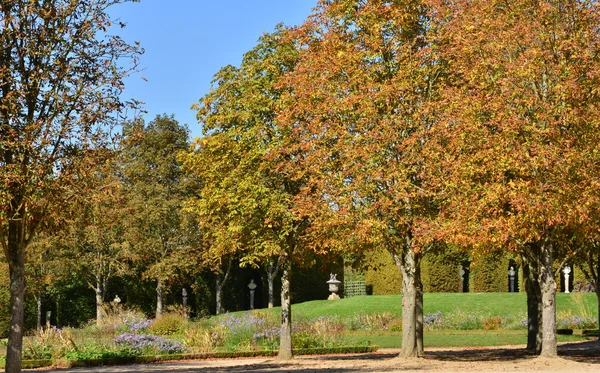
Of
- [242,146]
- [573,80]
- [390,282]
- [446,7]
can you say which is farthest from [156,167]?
[573,80]

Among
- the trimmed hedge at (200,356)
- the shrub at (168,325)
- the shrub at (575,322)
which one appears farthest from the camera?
the shrub at (575,322)

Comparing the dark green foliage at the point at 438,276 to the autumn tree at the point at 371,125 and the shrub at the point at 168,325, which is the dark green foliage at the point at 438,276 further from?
the autumn tree at the point at 371,125

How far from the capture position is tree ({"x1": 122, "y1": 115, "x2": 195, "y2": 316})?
38531 millimetres

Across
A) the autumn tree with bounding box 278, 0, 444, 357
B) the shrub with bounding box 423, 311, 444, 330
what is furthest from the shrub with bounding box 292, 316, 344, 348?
the shrub with bounding box 423, 311, 444, 330

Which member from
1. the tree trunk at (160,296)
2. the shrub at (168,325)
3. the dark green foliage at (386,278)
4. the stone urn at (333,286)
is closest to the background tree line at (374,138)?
the shrub at (168,325)

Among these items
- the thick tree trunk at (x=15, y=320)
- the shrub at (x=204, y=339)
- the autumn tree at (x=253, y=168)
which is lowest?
the shrub at (x=204, y=339)

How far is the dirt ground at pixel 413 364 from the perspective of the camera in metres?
17.8

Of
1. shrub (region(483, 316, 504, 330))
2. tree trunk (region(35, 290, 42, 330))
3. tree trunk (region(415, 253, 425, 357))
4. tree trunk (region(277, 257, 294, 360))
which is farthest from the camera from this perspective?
tree trunk (region(35, 290, 42, 330))

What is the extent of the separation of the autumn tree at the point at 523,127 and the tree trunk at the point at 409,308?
2.19 meters

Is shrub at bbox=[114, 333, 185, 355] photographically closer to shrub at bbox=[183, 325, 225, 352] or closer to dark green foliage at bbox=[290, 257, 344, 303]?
shrub at bbox=[183, 325, 225, 352]

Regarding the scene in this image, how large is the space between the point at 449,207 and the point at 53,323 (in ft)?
92.8

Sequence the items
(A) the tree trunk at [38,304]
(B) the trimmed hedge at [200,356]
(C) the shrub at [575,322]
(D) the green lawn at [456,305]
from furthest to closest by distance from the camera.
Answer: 1. (A) the tree trunk at [38,304]
2. (D) the green lawn at [456,305]
3. (C) the shrub at [575,322]
4. (B) the trimmed hedge at [200,356]

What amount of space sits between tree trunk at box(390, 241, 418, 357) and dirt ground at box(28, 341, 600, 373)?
1.24 ft

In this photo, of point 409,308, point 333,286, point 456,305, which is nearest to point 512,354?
point 409,308
